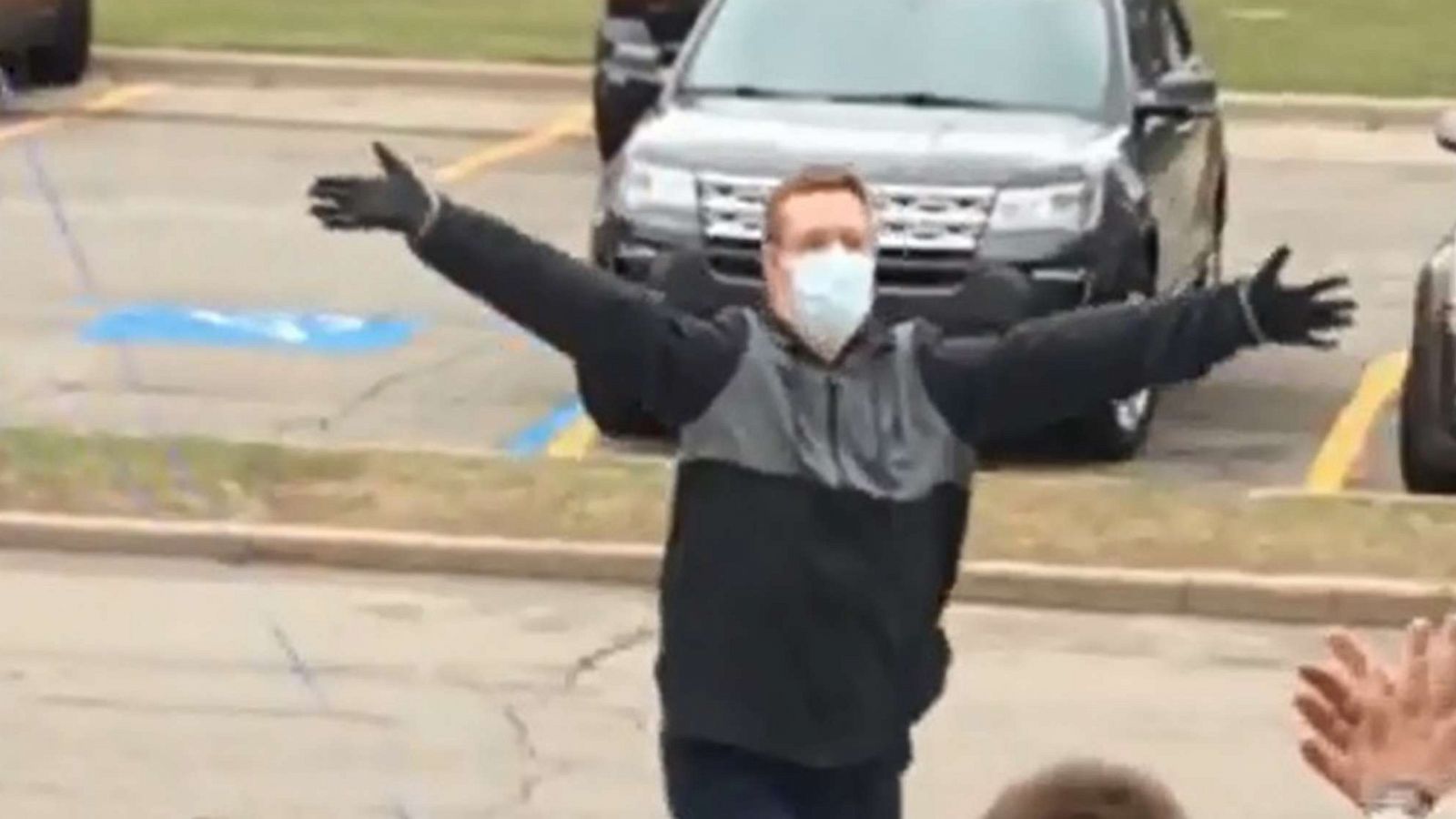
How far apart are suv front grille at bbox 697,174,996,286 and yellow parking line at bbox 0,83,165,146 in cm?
1076

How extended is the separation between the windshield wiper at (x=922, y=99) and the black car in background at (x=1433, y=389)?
6.88 feet

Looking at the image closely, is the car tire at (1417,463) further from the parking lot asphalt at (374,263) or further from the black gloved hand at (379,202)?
the black gloved hand at (379,202)

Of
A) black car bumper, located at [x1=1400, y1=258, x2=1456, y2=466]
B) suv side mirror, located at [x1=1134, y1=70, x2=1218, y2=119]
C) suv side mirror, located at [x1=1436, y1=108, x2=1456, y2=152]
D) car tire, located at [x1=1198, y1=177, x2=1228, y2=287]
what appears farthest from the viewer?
car tire, located at [x1=1198, y1=177, x2=1228, y2=287]

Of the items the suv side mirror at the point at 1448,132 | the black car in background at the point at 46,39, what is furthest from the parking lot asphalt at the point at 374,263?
the suv side mirror at the point at 1448,132

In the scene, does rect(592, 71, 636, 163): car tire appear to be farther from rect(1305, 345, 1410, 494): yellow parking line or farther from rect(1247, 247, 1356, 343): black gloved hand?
rect(1247, 247, 1356, 343): black gloved hand

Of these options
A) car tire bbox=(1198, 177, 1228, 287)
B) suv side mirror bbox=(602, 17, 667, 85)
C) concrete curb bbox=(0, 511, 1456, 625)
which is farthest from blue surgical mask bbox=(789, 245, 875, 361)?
car tire bbox=(1198, 177, 1228, 287)

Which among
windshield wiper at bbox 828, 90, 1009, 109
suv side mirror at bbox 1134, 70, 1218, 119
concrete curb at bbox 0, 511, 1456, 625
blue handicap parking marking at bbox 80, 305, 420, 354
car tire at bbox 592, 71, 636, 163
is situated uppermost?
suv side mirror at bbox 1134, 70, 1218, 119

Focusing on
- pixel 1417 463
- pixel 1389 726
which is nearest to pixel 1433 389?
pixel 1417 463

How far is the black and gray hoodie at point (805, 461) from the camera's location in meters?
6.08

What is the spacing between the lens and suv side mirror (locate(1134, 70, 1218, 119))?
15.5 meters

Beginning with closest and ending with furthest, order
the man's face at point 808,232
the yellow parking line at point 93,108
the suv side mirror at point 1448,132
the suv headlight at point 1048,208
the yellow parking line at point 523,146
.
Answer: the man's face at point 808,232
the suv side mirror at point 1448,132
the suv headlight at point 1048,208
the yellow parking line at point 523,146
the yellow parking line at point 93,108

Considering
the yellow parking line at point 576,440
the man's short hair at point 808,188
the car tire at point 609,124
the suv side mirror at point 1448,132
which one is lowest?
the car tire at point 609,124

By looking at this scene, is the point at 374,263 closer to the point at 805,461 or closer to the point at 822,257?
the point at 805,461

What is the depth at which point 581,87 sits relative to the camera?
28.1 metres
